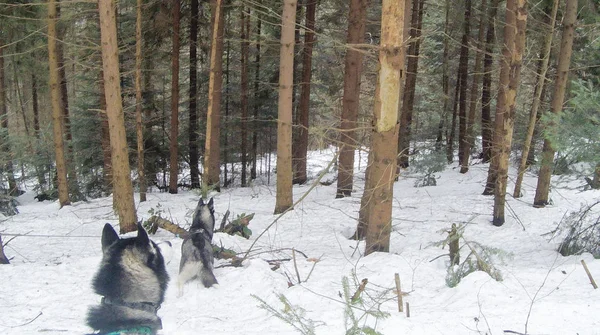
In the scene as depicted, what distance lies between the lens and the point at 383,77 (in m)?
5.53

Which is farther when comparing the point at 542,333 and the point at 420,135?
the point at 420,135

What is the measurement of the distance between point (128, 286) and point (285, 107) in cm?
715

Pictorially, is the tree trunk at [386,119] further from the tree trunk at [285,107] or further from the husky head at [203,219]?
the tree trunk at [285,107]

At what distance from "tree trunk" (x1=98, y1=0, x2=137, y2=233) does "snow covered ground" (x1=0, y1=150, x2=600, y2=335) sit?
858 mm

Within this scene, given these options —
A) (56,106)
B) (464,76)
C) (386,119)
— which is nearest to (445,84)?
(464,76)

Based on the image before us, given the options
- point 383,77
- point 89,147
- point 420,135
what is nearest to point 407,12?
point 383,77

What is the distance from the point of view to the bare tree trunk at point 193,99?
53.1 feet

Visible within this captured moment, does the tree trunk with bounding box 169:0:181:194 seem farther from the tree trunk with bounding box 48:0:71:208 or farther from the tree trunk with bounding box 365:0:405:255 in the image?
the tree trunk with bounding box 365:0:405:255

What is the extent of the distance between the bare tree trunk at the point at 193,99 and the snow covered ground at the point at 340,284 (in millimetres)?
8505

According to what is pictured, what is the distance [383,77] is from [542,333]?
3378 mm

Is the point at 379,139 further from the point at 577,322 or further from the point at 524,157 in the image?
the point at 524,157

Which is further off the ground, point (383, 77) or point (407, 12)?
point (407, 12)

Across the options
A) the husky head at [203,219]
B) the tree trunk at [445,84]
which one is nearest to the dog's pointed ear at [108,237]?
the husky head at [203,219]

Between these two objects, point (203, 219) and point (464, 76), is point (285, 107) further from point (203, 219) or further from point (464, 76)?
point (464, 76)
